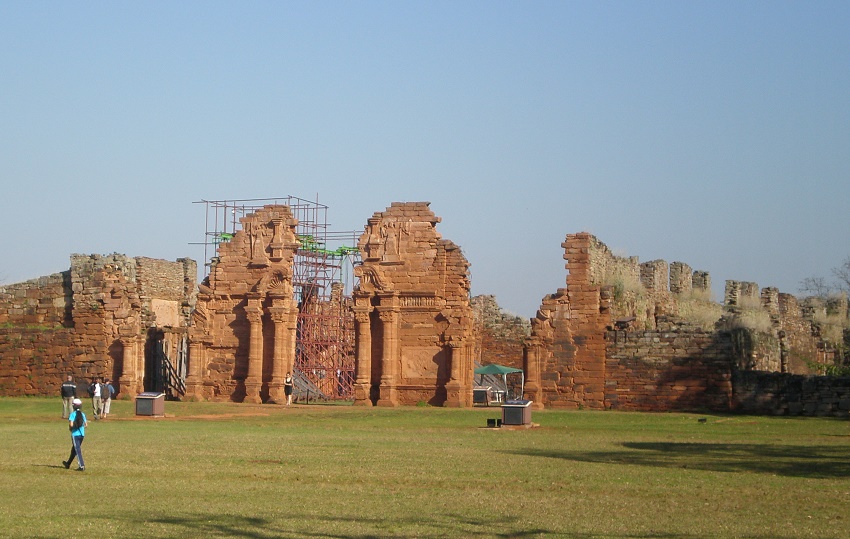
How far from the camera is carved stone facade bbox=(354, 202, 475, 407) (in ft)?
135

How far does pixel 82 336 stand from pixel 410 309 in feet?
36.5

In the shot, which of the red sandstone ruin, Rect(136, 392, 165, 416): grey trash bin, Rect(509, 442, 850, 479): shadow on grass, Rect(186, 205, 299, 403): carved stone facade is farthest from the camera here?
Rect(186, 205, 299, 403): carved stone facade

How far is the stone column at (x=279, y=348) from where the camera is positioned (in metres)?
42.1

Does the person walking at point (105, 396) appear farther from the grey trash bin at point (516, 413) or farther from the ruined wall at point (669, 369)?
the ruined wall at point (669, 369)

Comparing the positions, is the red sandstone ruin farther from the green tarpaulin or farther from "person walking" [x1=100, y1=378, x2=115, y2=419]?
"person walking" [x1=100, y1=378, x2=115, y2=419]

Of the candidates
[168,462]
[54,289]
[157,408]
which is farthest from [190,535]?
[54,289]

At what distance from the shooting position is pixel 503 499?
16625mm

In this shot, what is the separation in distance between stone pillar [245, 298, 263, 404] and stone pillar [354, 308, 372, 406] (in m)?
3.21

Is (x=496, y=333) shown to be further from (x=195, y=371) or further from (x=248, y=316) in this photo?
(x=195, y=371)

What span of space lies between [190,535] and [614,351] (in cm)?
2760

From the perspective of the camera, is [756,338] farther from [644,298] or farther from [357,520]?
[357,520]

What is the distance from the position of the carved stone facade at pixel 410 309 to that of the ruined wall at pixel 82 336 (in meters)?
7.74

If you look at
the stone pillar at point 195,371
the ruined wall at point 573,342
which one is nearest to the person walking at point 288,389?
the stone pillar at point 195,371

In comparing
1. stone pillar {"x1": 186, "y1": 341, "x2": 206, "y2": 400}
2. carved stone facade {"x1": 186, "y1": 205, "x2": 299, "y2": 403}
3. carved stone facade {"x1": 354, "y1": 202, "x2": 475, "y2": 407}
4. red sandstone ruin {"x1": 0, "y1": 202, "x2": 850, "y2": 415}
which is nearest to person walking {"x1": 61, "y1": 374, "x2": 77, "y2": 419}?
stone pillar {"x1": 186, "y1": 341, "x2": 206, "y2": 400}
